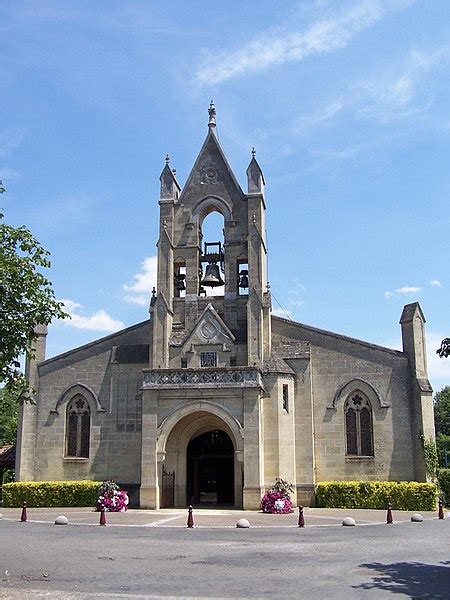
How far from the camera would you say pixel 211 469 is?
35000 millimetres

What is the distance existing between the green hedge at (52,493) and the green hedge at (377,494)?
36.0 feet

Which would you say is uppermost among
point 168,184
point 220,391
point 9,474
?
point 168,184

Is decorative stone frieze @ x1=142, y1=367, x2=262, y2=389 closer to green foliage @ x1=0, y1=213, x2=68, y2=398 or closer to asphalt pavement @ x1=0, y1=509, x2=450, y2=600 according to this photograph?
asphalt pavement @ x1=0, y1=509, x2=450, y2=600

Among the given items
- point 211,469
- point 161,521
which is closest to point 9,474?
point 211,469

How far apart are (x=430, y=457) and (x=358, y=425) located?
3.68 metres

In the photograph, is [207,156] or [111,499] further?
[207,156]

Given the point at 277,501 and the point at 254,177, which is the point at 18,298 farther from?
the point at 254,177

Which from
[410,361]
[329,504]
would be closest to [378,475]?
[329,504]

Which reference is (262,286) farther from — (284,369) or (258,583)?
(258,583)

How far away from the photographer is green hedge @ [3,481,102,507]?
108ft

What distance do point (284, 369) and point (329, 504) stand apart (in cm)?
656

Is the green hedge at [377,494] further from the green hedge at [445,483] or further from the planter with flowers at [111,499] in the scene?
the planter with flowers at [111,499]

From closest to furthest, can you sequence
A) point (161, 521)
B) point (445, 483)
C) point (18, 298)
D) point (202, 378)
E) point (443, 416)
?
point (18, 298), point (161, 521), point (202, 378), point (445, 483), point (443, 416)

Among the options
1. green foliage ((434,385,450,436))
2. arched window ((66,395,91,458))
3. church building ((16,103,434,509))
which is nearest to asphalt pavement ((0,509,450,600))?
church building ((16,103,434,509))
